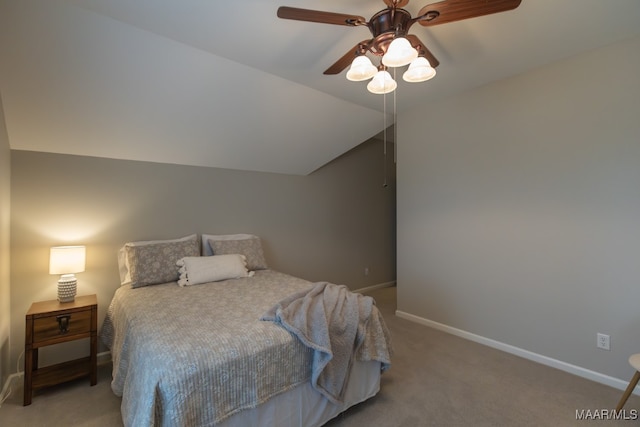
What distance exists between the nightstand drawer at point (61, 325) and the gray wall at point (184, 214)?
1.56ft

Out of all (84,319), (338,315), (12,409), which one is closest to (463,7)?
(338,315)

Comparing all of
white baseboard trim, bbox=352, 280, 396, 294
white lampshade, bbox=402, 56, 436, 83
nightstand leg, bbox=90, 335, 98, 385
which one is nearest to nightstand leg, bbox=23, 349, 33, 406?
nightstand leg, bbox=90, 335, 98, 385

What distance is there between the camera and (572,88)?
2396mm

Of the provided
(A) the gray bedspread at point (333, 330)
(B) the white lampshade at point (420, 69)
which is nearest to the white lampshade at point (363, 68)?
(B) the white lampshade at point (420, 69)

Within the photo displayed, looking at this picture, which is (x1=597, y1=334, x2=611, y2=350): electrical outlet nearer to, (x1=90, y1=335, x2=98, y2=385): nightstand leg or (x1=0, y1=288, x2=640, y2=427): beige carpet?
(x1=0, y1=288, x2=640, y2=427): beige carpet

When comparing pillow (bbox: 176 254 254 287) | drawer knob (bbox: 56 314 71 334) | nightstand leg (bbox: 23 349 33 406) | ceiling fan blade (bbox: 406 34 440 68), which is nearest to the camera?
ceiling fan blade (bbox: 406 34 440 68)

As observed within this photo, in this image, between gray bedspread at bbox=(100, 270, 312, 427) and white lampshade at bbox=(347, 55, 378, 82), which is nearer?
gray bedspread at bbox=(100, 270, 312, 427)

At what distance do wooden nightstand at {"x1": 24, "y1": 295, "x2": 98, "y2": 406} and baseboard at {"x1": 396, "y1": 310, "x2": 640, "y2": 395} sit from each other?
318cm

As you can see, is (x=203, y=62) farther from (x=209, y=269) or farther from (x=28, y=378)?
(x=28, y=378)

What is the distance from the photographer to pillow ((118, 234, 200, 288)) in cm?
250

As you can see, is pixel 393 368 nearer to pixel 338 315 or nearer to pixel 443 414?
pixel 443 414

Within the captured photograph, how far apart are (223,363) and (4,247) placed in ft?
6.57

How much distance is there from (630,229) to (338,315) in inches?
88.3

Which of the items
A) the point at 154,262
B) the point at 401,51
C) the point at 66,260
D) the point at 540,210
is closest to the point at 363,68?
the point at 401,51
